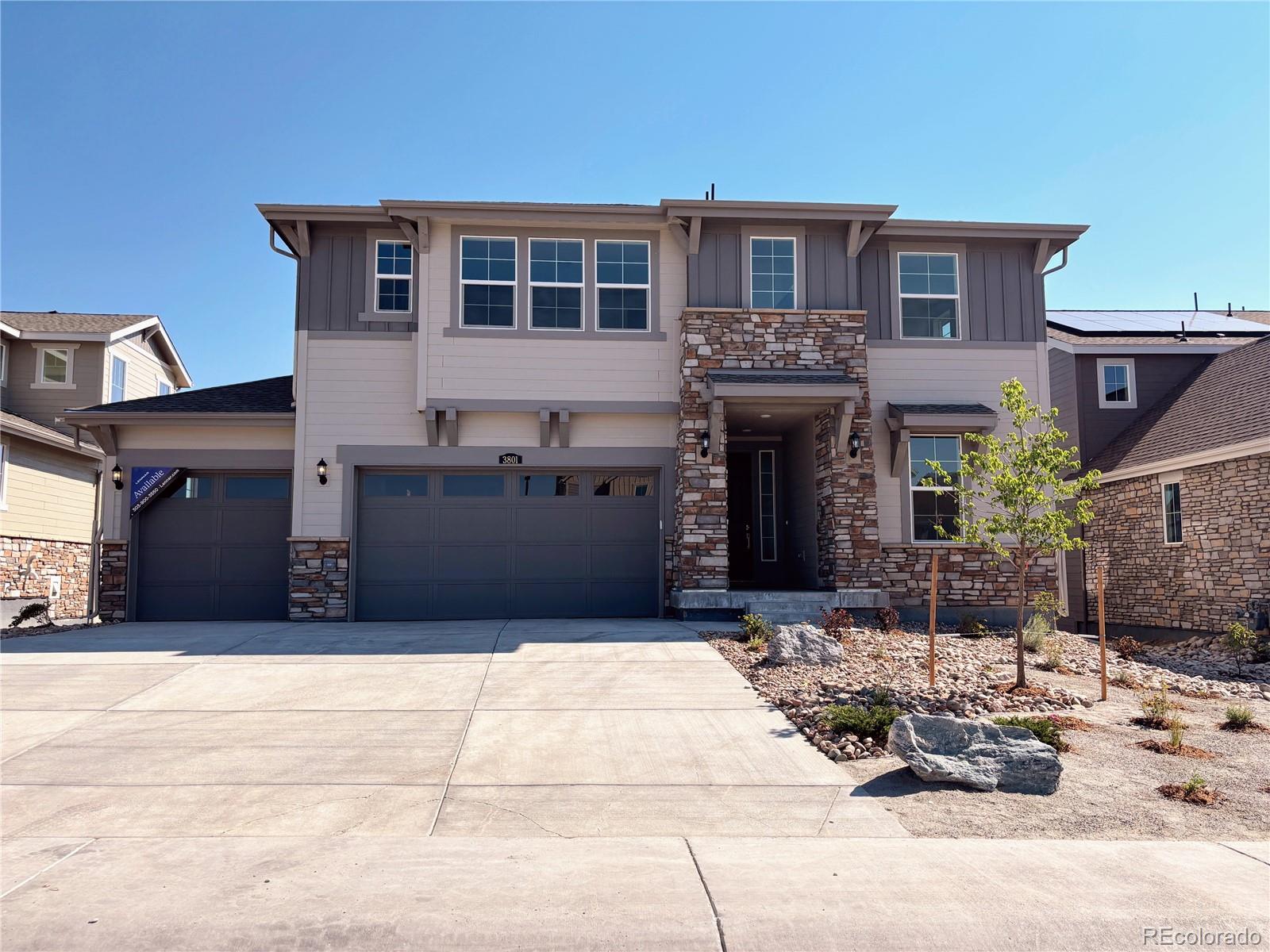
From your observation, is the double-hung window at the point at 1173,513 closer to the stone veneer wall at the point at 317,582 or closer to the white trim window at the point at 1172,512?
the white trim window at the point at 1172,512

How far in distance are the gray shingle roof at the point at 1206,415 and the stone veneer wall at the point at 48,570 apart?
20.0 meters

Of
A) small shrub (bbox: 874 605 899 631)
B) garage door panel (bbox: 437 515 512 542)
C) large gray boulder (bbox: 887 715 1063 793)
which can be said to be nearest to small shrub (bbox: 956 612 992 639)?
small shrub (bbox: 874 605 899 631)

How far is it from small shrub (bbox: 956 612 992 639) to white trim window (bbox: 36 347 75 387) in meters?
21.0

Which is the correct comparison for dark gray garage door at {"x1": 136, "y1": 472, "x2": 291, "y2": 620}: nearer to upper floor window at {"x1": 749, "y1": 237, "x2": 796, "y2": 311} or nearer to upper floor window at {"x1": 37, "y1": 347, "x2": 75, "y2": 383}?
upper floor window at {"x1": 749, "y1": 237, "x2": 796, "y2": 311}

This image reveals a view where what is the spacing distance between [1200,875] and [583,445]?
36.2ft

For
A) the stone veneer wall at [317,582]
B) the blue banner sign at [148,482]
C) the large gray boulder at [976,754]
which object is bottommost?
the large gray boulder at [976,754]

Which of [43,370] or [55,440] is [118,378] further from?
[55,440]

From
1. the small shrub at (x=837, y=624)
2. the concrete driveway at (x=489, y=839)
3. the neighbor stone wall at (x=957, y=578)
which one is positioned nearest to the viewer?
the concrete driveway at (x=489, y=839)

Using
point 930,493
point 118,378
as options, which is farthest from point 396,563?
point 118,378

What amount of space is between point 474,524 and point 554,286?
13.3 ft

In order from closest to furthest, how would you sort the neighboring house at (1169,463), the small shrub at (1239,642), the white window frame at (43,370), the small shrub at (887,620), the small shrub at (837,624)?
the small shrub at (837,624) → the small shrub at (1239,642) → the small shrub at (887,620) → the neighboring house at (1169,463) → the white window frame at (43,370)

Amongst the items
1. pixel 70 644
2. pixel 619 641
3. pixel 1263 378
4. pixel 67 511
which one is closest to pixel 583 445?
pixel 619 641

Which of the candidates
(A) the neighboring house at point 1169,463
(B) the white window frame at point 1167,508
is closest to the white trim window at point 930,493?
(A) the neighboring house at point 1169,463

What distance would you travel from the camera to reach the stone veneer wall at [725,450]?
541 inches
